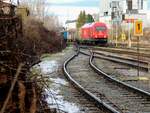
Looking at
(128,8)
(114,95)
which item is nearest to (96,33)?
(114,95)

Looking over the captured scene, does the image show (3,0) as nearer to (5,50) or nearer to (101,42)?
(5,50)

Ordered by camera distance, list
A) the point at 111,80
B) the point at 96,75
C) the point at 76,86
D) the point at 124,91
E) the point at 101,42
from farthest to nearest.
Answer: the point at 101,42
the point at 96,75
the point at 111,80
the point at 76,86
the point at 124,91

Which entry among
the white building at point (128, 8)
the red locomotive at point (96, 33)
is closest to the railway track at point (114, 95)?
the red locomotive at point (96, 33)

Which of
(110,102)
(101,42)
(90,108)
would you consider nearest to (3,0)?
(90,108)

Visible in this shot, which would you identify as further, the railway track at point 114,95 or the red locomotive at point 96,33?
the red locomotive at point 96,33

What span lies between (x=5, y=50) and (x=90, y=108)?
230 inches

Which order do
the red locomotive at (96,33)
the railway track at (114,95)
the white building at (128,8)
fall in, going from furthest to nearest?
the white building at (128,8) < the red locomotive at (96,33) < the railway track at (114,95)

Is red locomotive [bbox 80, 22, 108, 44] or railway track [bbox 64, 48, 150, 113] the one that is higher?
railway track [bbox 64, 48, 150, 113]

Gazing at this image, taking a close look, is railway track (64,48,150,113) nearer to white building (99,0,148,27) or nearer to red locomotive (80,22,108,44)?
red locomotive (80,22,108,44)

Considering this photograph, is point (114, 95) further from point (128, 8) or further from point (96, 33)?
point (128, 8)

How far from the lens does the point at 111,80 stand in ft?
63.1

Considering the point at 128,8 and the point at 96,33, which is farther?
the point at 128,8

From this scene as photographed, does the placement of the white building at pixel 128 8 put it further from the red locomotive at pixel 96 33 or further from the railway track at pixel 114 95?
the railway track at pixel 114 95

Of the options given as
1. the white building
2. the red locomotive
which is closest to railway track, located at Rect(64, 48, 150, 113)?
the red locomotive
